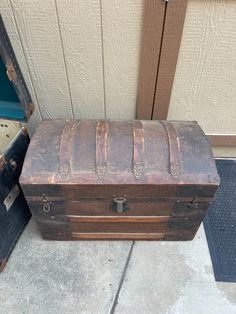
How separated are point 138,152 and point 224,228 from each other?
3.04ft

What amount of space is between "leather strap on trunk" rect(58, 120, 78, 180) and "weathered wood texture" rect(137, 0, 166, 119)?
557mm

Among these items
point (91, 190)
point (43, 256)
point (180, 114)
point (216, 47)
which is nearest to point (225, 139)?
point (180, 114)

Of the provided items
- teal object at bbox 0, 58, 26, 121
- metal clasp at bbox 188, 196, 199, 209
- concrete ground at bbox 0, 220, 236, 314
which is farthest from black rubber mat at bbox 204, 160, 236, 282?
teal object at bbox 0, 58, 26, 121

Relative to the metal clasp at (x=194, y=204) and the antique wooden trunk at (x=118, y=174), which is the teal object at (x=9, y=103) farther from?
the metal clasp at (x=194, y=204)

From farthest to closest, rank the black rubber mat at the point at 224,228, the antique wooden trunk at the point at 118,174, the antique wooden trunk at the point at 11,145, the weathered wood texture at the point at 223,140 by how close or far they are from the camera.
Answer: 1. the weathered wood texture at the point at 223,140
2. the black rubber mat at the point at 224,228
3. the antique wooden trunk at the point at 11,145
4. the antique wooden trunk at the point at 118,174

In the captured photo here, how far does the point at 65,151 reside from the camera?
4.41 ft

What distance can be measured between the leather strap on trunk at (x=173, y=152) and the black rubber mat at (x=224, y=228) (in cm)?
72

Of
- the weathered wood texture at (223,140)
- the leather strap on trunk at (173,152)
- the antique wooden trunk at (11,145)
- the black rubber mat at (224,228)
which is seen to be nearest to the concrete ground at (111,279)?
the black rubber mat at (224,228)

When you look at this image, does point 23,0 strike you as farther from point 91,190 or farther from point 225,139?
point 225,139

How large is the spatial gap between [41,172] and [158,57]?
0.97m

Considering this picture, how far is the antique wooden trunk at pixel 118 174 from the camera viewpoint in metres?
1.28

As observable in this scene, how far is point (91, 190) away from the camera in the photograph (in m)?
1.31

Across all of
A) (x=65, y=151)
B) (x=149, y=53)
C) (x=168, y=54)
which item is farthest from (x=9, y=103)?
(x=168, y=54)

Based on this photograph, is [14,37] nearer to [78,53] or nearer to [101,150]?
[78,53]
